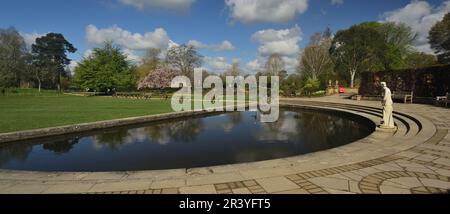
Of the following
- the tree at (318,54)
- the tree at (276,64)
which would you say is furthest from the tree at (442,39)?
the tree at (276,64)

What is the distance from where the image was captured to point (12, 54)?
45.8 meters

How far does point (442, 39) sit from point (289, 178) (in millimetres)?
45175

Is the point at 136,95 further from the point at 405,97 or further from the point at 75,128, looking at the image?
the point at 405,97

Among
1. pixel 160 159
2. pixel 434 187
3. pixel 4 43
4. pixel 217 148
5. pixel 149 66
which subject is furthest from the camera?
pixel 149 66

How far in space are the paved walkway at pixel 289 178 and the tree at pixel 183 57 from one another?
147 ft

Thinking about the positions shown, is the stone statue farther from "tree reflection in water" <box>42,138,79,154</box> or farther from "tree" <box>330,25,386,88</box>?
"tree" <box>330,25,386,88</box>

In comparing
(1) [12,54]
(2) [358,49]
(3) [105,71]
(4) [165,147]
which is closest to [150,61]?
(3) [105,71]

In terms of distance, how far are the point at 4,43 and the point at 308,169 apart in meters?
59.4

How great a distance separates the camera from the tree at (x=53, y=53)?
58.2 meters

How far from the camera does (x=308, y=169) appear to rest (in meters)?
4.30

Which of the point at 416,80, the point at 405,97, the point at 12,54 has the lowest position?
the point at 405,97

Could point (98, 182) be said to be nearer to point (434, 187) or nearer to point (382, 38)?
point (434, 187)

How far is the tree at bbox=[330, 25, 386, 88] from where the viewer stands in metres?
36.3
